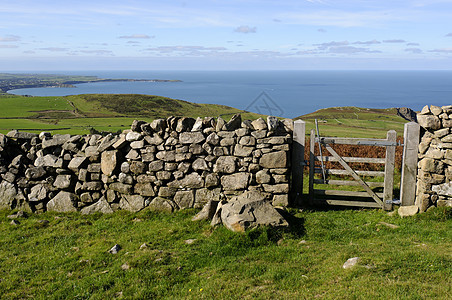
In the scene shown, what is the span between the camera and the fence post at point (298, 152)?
10719 mm

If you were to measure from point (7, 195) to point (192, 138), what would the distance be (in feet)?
21.6

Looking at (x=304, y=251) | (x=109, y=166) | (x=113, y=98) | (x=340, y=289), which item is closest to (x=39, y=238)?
(x=109, y=166)

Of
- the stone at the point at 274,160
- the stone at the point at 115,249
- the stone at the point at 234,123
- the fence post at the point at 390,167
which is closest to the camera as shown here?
the stone at the point at 115,249

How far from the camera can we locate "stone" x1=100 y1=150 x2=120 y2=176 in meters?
11.1

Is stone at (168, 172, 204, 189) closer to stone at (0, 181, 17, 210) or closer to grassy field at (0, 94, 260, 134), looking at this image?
stone at (0, 181, 17, 210)

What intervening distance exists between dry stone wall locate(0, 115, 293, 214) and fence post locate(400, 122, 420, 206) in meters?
3.31

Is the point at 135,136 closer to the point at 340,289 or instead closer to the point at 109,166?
the point at 109,166

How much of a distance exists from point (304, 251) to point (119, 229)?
5132 mm

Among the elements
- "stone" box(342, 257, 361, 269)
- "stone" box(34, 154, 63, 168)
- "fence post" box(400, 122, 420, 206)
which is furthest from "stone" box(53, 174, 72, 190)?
"fence post" box(400, 122, 420, 206)

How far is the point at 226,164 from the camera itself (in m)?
10.6

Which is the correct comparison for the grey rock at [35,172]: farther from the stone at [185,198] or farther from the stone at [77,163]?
the stone at [185,198]

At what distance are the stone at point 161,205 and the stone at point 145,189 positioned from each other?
236mm

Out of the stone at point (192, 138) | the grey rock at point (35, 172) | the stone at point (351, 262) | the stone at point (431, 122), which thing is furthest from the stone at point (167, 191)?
the stone at point (431, 122)

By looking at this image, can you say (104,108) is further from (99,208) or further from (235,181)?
(235,181)
